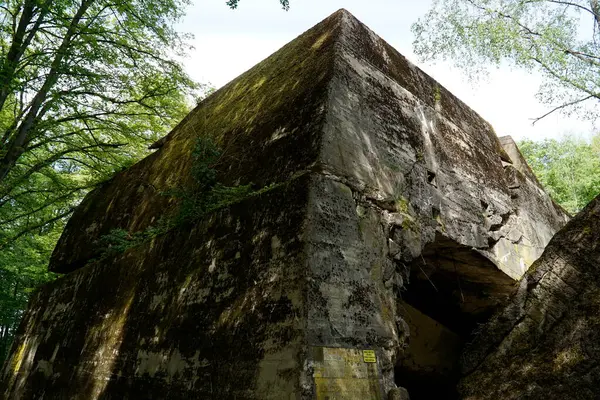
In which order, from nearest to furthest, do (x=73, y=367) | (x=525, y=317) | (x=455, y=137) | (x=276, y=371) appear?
1. (x=276, y=371)
2. (x=525, y=317)
3. (x=73, y=367)
4. (x=455, y=137)

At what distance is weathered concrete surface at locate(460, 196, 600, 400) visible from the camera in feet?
8.64

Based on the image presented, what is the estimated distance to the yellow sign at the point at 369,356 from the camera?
257 cm

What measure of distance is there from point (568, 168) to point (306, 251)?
79.3 feet

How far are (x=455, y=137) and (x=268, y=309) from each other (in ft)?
11.9

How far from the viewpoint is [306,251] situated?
8.61 ft

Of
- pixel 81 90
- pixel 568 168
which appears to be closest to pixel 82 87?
pixel 81 90

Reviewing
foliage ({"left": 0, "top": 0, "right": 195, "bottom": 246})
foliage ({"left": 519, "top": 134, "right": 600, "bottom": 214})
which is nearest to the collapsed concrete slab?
foliage ({"left": 0, "top": 0, "right": 195, "bottom": 246})

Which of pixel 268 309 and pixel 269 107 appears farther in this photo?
pixel 269 107

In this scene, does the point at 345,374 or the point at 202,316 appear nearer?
the point at 345,374

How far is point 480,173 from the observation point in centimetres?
528

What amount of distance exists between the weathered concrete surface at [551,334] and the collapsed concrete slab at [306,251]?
70cm

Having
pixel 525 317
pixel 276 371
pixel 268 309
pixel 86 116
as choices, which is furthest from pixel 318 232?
pixel 86 116

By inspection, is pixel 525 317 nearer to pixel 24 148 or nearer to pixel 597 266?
pixel 597 266

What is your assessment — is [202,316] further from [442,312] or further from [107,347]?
[442,312]
